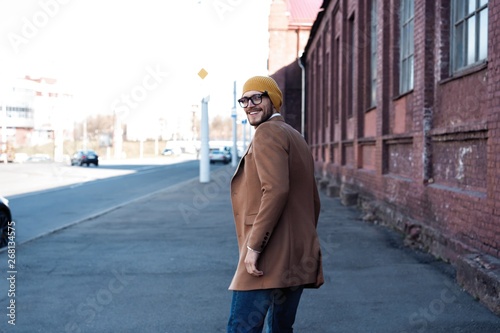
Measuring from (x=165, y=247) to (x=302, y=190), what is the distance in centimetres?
602

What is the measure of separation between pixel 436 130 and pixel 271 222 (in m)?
5.71

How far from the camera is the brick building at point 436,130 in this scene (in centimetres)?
567

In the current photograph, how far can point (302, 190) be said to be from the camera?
9.18 feet

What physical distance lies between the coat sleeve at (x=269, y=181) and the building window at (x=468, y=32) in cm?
468

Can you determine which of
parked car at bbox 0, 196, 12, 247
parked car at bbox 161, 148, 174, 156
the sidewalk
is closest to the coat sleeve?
the sidewalk

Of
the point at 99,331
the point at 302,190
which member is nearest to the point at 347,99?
the point at 99,331

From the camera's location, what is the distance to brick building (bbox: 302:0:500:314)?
Result: 567 cm

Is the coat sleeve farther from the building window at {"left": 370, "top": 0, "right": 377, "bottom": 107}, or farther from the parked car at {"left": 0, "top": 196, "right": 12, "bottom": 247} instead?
the building window at {"left": 370, "top": 0, "right": 377, "bottom": 107}

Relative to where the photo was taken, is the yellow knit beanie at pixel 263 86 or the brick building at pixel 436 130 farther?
the brick building at pixel 436 130

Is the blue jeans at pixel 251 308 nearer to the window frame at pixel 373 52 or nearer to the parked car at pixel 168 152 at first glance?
the window frame at pixel 373 52

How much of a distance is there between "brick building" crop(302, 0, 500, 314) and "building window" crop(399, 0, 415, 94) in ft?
0.06

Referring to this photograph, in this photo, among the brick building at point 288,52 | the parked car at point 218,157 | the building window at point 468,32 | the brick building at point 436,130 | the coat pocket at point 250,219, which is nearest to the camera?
the coat pocket at point 250,219

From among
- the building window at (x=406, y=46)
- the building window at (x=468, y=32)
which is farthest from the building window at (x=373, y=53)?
the building window at (x=468, y=32)

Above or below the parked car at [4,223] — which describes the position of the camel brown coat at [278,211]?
above
